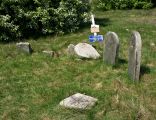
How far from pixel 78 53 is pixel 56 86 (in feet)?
6.72

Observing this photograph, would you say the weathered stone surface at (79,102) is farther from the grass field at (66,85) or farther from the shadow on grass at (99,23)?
the shadow on grass at (99,23)

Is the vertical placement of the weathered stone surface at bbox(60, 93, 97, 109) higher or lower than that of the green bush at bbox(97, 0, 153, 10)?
lower

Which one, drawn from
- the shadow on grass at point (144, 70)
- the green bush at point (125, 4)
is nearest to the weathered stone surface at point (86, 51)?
the shadow on grass at point (144, 70)

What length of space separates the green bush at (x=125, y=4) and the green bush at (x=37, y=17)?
604 centimetres

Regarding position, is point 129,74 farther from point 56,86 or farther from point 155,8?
point 155,8

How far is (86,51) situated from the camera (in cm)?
1162

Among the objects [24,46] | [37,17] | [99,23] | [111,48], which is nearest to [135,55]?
[111,48]

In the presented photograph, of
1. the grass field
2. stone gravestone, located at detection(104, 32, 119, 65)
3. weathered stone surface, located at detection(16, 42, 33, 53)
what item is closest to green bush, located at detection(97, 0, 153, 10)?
the grass field

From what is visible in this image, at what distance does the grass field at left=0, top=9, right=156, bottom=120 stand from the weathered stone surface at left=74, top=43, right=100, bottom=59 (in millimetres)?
202

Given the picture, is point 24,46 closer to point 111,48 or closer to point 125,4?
point 111,48

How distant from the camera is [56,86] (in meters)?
9.71

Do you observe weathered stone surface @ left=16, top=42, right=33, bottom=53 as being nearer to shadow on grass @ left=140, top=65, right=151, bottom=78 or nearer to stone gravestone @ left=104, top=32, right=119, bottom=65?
stone gravestone @ left=104, top=32, right=119, bottom=65

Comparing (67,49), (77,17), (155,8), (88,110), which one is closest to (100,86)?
(88,110)

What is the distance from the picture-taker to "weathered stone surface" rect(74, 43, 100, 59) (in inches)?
452
